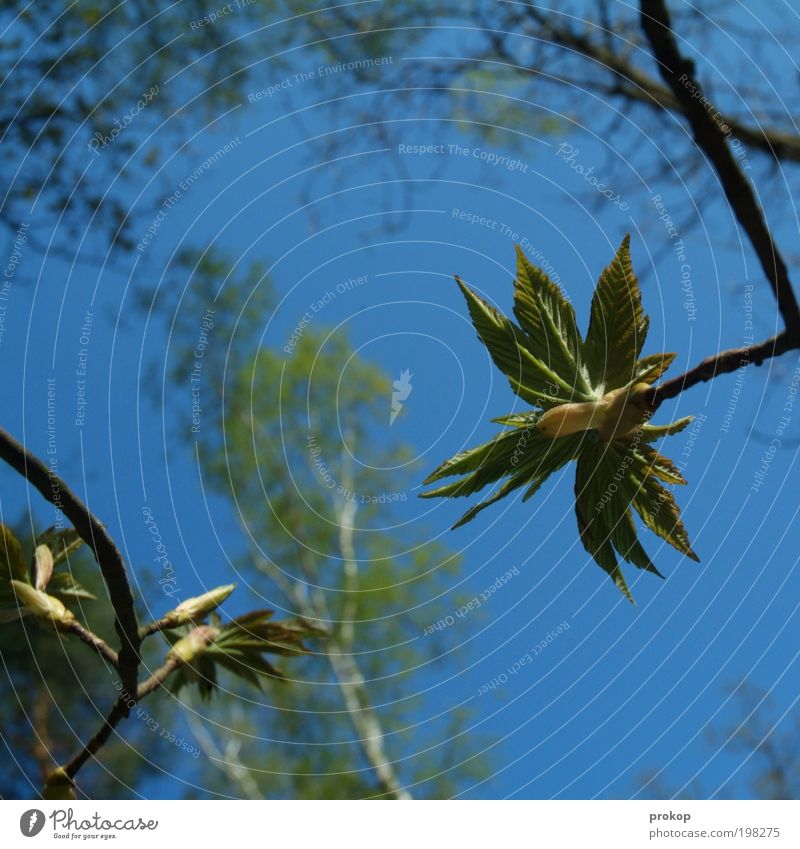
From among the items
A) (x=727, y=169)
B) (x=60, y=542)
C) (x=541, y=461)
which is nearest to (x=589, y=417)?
(x=541, y=461)

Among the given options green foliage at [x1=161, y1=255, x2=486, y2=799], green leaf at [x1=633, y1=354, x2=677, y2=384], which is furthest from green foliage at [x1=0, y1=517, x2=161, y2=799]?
green leaf at [x1=633, y1=354, x2=677, y2=384]

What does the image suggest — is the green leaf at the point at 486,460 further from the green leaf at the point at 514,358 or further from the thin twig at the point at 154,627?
the thin twig at the point at 154,627

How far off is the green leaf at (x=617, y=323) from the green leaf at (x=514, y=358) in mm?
43

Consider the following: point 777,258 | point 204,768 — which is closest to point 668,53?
point 777,258

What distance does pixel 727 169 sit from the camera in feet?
2.69

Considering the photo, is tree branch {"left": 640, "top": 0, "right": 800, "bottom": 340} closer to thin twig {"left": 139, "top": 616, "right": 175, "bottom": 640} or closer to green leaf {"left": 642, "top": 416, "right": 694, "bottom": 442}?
green leaf {"left": 642, "top": 416, "right": 694, "bottom": 442}

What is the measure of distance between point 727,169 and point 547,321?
226mm

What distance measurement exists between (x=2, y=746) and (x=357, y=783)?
993 mm

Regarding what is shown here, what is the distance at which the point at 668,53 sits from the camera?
840mm

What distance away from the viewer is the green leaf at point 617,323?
0.80 meters
